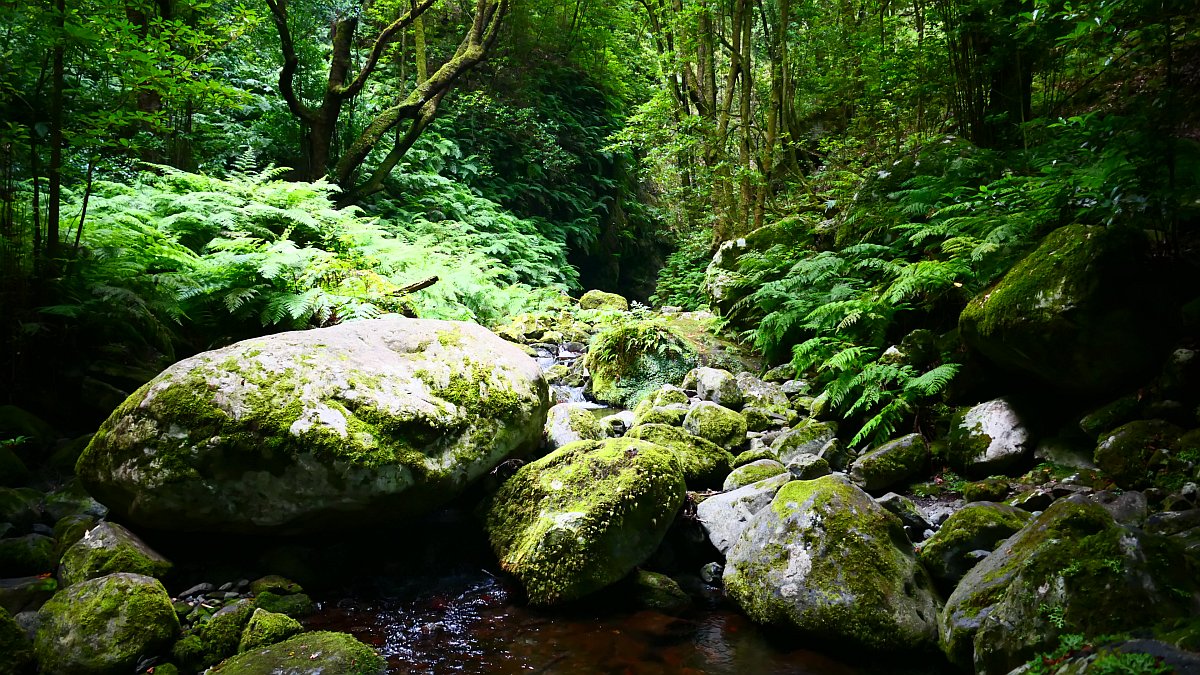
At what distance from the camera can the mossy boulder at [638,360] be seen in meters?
8.24

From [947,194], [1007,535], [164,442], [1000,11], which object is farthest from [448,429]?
[1000,11]

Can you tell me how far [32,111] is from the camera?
5043mm

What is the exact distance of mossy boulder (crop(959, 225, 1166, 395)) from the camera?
402cm

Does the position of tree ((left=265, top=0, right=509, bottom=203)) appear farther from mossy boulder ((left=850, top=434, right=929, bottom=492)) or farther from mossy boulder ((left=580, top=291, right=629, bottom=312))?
mossy boulder ((left=850, top=434, right=929, bottom=492))

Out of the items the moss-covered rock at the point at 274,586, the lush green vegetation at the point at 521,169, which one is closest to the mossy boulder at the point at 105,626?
the moss-covered rock at the point at 274,586

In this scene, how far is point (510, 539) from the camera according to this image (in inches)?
165

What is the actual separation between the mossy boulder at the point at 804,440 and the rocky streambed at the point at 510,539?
1.49ft

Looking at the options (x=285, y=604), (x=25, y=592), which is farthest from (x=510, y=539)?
(x=25, y=592)

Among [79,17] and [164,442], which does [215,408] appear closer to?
[164,442]

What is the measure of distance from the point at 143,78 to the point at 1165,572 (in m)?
7.41

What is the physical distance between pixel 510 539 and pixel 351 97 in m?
9.74

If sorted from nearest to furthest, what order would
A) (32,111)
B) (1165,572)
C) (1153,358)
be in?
1. (1165,572)
2. (1153,358)
3. (32,111)

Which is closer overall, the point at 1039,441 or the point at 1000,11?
the point at 1039,441

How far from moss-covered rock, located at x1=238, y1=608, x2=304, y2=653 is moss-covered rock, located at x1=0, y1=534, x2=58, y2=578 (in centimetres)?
139
